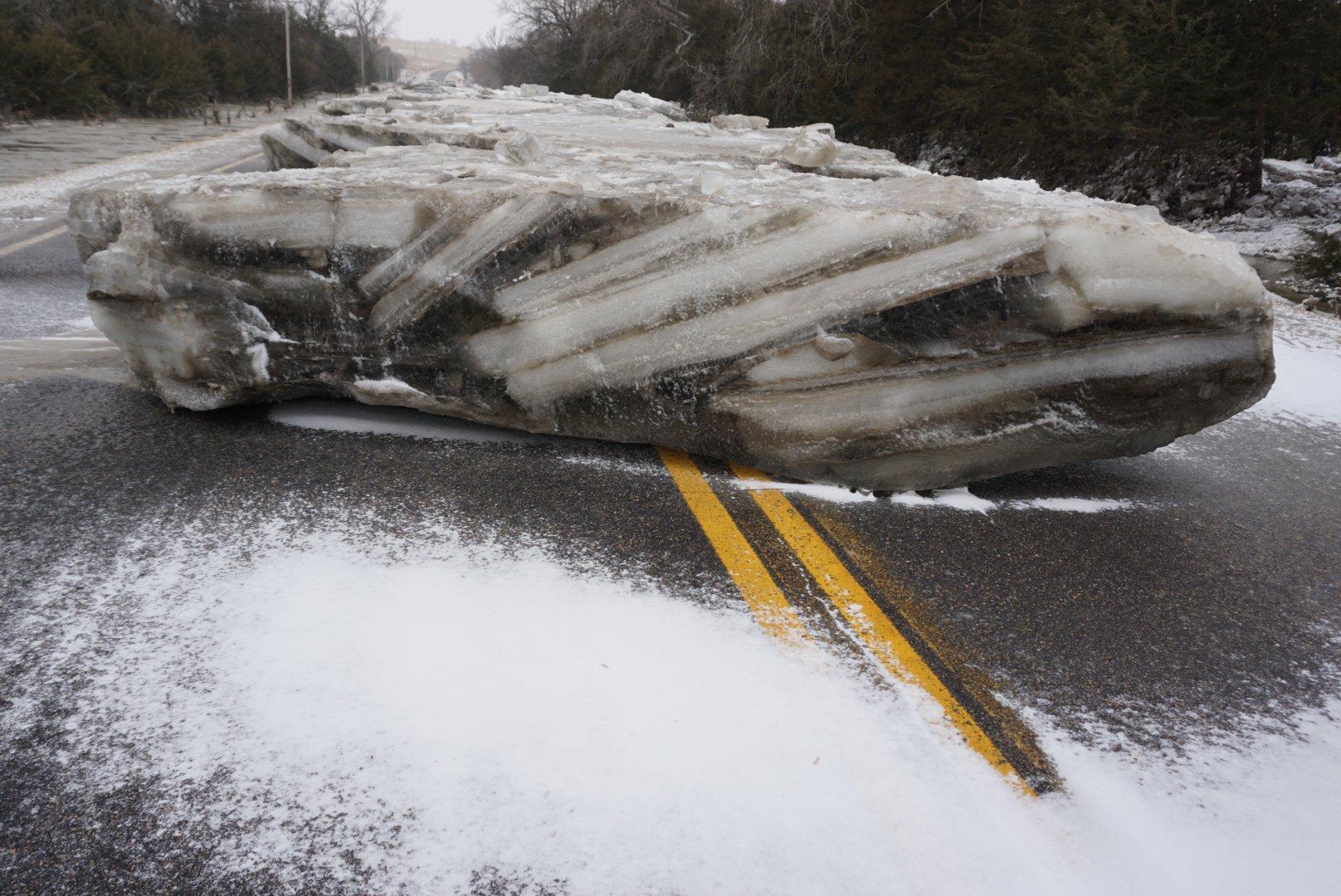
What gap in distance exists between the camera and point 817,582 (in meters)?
2.15

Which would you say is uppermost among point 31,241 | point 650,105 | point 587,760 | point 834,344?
point 650,105

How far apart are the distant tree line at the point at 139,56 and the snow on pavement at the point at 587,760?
18.1m

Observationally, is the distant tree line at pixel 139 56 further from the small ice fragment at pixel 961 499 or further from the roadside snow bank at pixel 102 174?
the small ice fragment at pixel 961 499

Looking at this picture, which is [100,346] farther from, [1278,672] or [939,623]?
[1278,672]

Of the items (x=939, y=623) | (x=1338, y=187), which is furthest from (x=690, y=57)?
(x=939, y=623)

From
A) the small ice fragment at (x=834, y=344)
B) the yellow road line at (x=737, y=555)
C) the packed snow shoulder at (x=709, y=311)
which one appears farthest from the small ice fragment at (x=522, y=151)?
the small ice fragment at (x=834, y=344)

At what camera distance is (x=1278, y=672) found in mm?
1913

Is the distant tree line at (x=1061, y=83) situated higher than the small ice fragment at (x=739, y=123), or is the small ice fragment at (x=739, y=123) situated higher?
the distant tree line at (x=1061, y=83)

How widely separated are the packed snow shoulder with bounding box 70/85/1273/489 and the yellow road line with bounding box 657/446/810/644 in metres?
0.14

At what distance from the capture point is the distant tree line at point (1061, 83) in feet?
26.0

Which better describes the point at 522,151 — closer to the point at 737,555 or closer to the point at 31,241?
the point at 737,555

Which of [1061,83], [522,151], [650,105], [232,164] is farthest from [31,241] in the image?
[1061,83]

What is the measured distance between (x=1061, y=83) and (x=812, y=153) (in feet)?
24.5

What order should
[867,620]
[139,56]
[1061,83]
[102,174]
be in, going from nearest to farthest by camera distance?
[867,620]
[102,174]
[1061,83]
[139,56]
